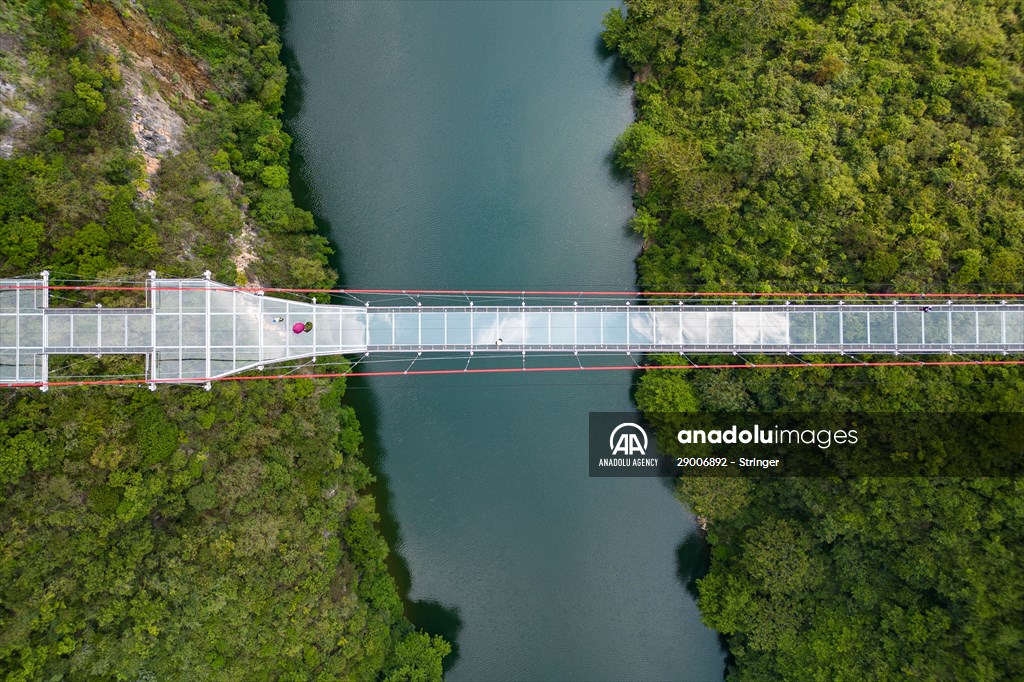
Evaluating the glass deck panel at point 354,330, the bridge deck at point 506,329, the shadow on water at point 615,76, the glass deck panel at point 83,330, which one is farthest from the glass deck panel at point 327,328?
the shadow on water at point 615,76

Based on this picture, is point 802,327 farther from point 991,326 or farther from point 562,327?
point 562,327

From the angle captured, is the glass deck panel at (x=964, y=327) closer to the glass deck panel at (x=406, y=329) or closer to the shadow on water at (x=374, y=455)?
the glass deck panel at (x=406, y=329)

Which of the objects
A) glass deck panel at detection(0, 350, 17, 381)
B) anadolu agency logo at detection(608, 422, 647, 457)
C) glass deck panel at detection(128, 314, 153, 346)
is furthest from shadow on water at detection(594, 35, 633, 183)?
glass deck panel at detection(0, 350, 17, 381)

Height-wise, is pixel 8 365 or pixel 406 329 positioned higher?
pixel 406 329

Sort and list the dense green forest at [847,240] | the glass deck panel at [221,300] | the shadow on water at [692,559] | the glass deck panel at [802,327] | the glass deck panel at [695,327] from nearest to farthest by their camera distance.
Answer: the glass deck panel at [221,300] → the dense green forest at [847,240] → the glass deck panel at [802,327] → the glass deck panel at [695,327] → the shadow on water at [692,559]

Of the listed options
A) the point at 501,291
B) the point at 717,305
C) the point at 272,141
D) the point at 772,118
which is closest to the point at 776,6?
the point at 772,118

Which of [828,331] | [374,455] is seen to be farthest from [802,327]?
[374,455]

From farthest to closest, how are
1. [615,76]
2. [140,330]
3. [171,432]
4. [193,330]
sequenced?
[615,76], [171,432], [193,330], [140,330]
